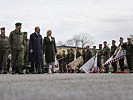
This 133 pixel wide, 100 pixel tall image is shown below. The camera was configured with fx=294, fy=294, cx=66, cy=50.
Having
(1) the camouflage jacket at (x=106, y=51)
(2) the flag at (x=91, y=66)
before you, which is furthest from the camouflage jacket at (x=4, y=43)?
(2) the flag at (x=91, y=66)

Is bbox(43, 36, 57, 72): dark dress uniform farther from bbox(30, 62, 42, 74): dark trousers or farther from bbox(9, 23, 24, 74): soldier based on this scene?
bbox(9, 23, 24, 74): soldier

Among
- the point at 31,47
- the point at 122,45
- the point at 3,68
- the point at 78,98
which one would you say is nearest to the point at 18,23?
the point at 31,47

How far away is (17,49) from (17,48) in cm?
4

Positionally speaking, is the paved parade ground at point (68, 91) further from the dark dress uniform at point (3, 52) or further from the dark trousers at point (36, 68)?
the dark dress uniform at point (3, 52)

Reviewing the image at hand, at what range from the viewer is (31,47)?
11.7 metres

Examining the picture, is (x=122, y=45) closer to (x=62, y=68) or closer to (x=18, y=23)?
(x=18, y=23)

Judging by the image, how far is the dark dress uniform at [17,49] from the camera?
11.0m

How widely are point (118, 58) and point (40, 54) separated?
500cm

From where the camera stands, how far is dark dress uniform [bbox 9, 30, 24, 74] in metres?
11.0

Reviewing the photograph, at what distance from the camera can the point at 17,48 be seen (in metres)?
11.0

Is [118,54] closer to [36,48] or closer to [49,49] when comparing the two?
[49,49]

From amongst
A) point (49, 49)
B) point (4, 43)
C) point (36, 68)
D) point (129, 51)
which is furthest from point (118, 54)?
point (4, 43)

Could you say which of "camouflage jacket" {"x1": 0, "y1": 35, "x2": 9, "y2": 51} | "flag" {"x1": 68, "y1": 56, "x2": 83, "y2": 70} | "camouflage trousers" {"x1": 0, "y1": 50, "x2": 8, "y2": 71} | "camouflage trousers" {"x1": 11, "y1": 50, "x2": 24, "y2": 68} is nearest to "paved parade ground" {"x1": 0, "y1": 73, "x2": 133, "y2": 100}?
"camouflage trousers" {"x1": 11, "y1": 50, "x2": 24, "y2": 68}

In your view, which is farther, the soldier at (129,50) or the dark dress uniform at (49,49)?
the soldier at (129,50)
